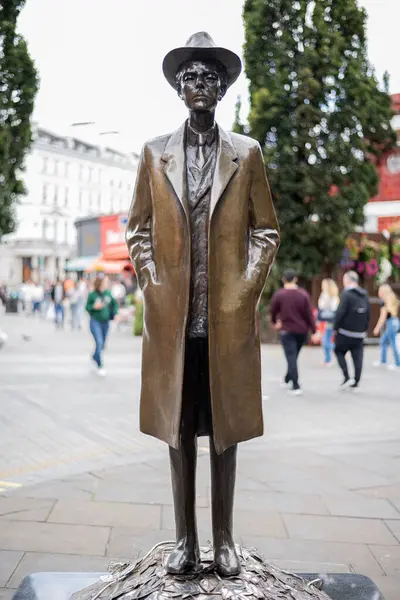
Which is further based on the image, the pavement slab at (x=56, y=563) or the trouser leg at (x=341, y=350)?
the trouser leg at (x=341, y=350)

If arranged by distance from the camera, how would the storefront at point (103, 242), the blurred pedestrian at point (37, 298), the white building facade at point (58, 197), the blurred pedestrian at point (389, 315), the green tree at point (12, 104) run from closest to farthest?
the blurred pedestrian at point (389, 315)
the green tree at point (12, 104)
the storefront at point (103, 242)
the blurred pedestrian at point (37, 298)
the white building facade at point (58, 197)

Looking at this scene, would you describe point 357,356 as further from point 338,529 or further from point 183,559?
point 183,559

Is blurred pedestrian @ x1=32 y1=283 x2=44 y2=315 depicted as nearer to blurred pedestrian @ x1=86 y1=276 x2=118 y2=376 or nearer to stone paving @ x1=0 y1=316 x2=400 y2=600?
blurred pedestrian @ x1=86 y1=276 x2=118 y2=376

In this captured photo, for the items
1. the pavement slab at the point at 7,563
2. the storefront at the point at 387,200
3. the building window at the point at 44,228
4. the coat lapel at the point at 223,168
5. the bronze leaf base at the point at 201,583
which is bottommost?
the pavement slab at the point at 7,563

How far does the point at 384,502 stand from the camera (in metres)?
4.81

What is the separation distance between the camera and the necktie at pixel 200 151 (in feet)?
9.20

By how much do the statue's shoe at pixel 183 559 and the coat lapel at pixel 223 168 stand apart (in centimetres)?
142

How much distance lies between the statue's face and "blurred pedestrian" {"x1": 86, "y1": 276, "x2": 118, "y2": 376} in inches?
338

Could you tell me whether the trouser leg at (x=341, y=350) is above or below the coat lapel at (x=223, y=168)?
below

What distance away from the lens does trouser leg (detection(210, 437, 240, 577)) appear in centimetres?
281

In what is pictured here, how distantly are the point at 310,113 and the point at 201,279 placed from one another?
48.3ft

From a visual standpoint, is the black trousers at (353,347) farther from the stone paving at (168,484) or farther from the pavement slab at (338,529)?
the pavement slab at (338,529)

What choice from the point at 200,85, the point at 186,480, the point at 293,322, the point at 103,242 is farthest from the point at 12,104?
the point at 103,242

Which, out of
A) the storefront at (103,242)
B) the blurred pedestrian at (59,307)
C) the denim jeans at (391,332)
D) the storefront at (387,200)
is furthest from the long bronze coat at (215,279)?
the blurred pedestrian at (59,307)
